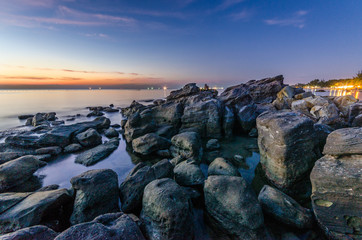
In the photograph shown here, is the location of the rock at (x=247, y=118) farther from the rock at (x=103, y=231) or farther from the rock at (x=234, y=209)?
the rock at (x=103, y=231)

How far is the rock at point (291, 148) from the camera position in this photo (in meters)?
6.69

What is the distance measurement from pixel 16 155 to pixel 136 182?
10.7 metres

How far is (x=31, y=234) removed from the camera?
3.08m

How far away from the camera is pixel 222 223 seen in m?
5.02

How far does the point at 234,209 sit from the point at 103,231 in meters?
3.68

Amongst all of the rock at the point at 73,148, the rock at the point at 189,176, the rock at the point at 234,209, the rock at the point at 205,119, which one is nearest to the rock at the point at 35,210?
the rock at the point at 189,176

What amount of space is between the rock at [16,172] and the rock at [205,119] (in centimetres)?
1169

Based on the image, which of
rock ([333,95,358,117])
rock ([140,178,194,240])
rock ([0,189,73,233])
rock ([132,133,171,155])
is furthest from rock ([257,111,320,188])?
rock ([333,95,358,117])

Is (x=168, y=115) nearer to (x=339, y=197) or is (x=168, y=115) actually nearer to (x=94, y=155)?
(x=94, y=155)

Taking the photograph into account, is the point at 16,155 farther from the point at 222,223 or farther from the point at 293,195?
the point at 293,195

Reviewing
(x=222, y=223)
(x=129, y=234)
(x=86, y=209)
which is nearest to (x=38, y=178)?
(x=86, y=209)

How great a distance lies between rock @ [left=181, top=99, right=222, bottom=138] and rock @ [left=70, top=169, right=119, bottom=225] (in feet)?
34.1

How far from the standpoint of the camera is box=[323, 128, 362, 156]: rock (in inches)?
183

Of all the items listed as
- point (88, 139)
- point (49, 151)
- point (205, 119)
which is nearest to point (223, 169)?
point (205, 119)
